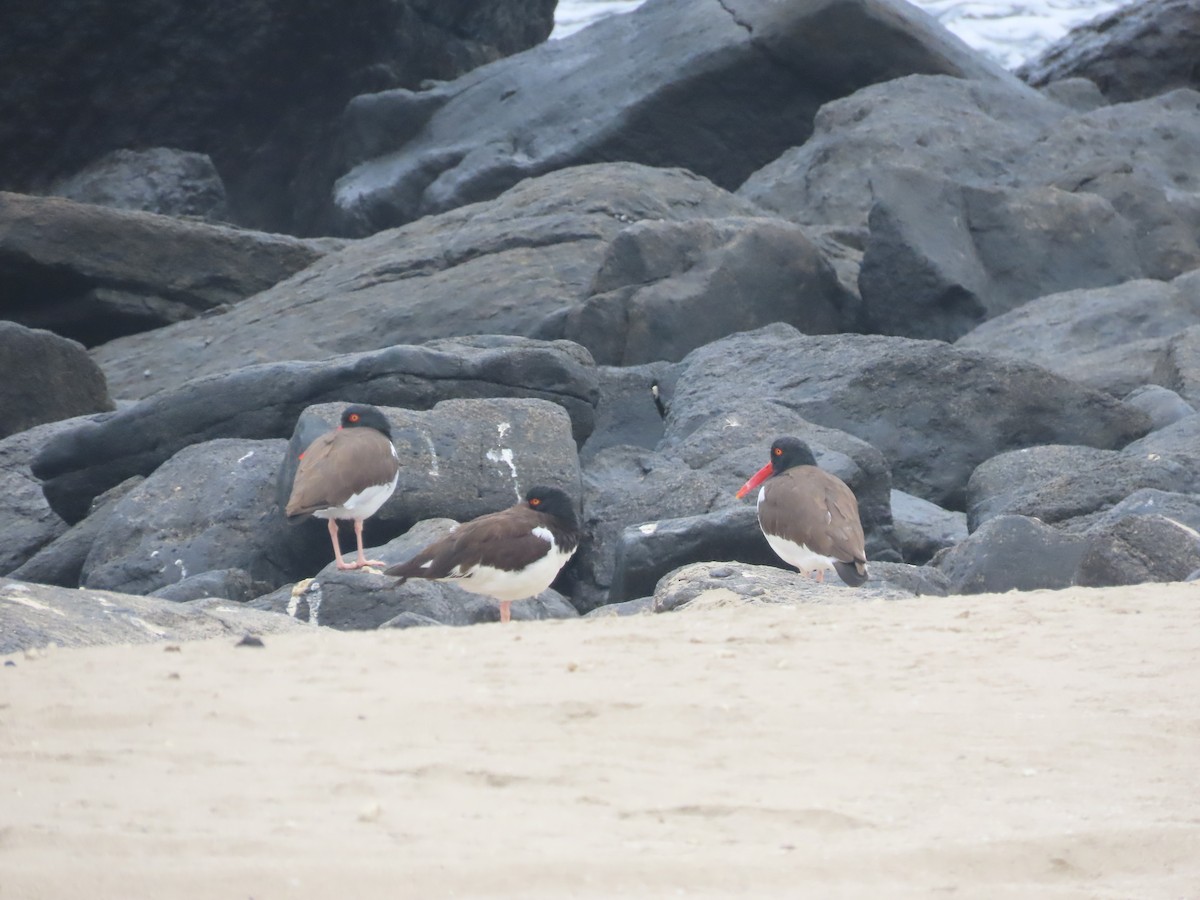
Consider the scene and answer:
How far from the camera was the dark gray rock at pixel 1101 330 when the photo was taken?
1464cm

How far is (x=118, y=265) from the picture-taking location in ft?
64.0

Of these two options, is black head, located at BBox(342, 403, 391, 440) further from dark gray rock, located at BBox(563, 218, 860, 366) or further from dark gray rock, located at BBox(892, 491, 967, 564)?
dark gray rock, located at BBox(563, 218, 860, 366)

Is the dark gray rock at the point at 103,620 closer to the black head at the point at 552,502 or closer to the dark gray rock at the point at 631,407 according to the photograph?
the black head at the point at 552,502

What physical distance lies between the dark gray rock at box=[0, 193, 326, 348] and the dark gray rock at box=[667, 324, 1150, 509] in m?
8.86

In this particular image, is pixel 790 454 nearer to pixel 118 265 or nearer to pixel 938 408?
pixel 938 408

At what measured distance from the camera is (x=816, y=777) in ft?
13.2

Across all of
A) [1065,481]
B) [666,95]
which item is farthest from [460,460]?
[666,95]

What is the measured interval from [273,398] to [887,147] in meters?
10.7

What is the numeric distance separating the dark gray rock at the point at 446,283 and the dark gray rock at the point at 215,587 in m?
6.31

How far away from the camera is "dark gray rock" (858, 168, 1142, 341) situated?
16.6 m

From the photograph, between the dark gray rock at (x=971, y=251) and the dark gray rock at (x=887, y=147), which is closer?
the dark gray rock at (x=971, y=251)

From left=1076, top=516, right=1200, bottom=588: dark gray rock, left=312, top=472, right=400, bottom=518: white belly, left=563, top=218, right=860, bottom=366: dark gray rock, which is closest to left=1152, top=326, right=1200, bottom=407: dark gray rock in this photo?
left=563, top=218, right=860, bottom=366: dark gray rock

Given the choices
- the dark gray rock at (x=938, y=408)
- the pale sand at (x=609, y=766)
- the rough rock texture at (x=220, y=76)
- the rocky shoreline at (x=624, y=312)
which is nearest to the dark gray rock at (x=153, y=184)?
the rocky shoreline at (x=624, y=312)

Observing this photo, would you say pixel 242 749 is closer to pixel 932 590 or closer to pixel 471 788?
pixel 471 788
